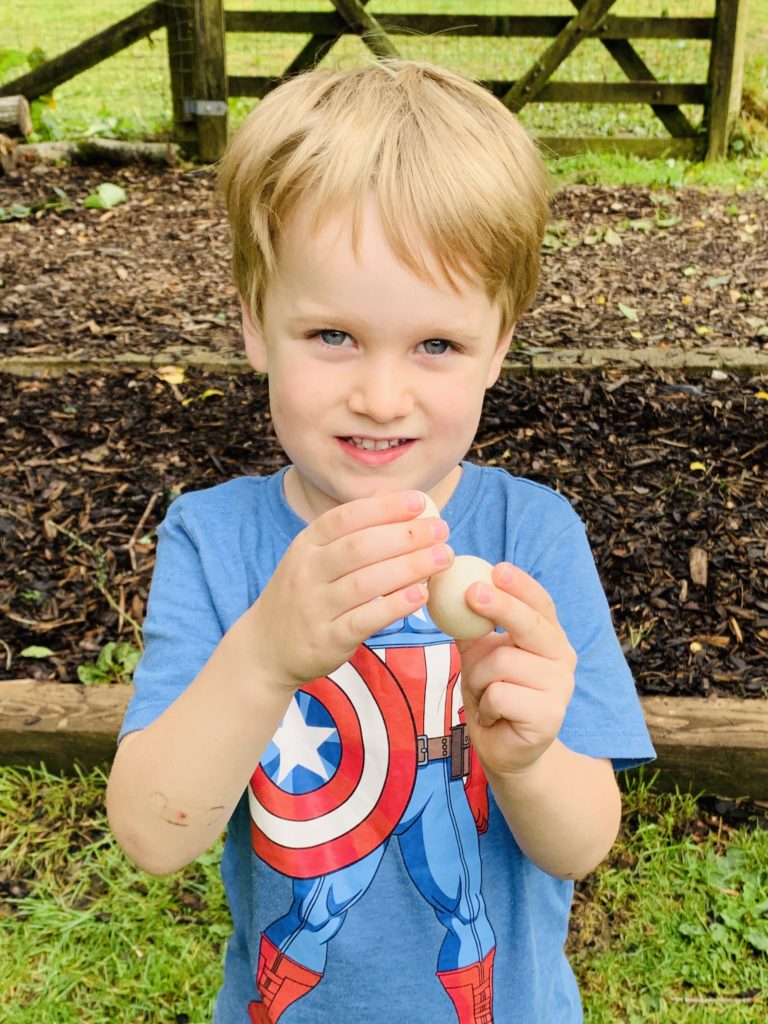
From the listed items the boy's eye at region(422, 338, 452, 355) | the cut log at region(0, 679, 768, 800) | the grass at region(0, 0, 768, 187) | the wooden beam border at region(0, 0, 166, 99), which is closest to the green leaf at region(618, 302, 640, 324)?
the grass at region(0, 0, 768, 187)

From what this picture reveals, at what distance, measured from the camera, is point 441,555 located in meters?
1.21

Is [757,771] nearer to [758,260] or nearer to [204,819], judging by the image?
[204,819]

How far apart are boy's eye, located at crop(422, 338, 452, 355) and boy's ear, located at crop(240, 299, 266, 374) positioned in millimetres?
313

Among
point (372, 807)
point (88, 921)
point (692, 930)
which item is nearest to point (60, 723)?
point (88, 921)

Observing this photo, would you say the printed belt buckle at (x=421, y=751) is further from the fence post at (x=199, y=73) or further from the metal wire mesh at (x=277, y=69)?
the metal wire mesh at (x=277, y=69)

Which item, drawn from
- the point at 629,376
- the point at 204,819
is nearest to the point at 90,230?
the point at 629,376

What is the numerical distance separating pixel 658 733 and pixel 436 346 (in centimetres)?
148

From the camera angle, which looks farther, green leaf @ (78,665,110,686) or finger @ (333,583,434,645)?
green leaf @ (78,665,110,686)

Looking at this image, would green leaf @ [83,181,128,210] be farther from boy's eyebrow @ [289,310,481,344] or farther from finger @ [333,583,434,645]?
finger @ [333,583,434,645]

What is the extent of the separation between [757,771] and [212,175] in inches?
258

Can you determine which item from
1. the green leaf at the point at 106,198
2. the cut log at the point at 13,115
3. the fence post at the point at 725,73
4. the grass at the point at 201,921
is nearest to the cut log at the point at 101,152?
the cut log at the point at 13,115

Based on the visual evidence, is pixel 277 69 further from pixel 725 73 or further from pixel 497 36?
pixel 725 73

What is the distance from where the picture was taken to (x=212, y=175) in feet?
25.7

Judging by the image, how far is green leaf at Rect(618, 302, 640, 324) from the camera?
5.21 metres
